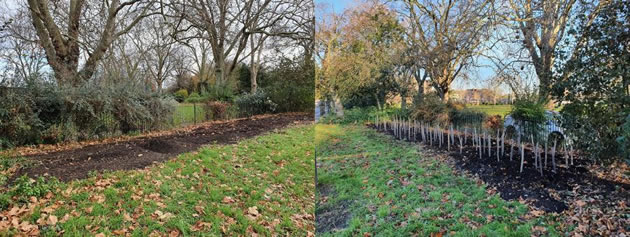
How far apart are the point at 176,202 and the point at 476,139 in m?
1.64

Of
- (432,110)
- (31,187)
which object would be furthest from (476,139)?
(31,187)

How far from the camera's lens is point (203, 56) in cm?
867

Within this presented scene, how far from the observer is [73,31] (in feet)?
15.5

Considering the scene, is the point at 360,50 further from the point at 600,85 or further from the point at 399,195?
the point at 600,85

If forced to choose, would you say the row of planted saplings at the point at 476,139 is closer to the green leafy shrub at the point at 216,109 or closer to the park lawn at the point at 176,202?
the park lawn at the point at 176,202

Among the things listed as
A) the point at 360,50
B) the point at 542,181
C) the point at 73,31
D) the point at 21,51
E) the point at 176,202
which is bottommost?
the point at 176,202

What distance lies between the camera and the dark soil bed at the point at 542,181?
108 cm

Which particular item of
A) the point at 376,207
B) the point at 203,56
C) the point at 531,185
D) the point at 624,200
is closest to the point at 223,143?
the point at 376,207

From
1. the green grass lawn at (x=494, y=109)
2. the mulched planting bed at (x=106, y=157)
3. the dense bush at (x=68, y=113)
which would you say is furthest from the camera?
the dense bush at (x=68, y=113)

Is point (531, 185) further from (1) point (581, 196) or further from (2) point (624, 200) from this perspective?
(2) point (624, 200)

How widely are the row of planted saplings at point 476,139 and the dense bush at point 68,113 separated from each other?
3.40 m

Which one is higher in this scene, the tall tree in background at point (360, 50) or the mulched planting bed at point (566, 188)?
the tall tree in background at point (360, 50)

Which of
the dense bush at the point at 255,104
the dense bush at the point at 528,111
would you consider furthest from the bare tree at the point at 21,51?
the dense bush at the point at 528,111

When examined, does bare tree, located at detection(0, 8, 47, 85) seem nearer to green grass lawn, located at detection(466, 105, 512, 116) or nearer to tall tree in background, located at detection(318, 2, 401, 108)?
tall tree in background, located at detection(318, 2, 401, 108)
